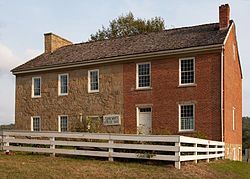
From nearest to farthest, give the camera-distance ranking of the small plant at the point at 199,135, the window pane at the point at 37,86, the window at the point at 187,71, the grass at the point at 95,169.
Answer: the grass at the point at 95,169, the small plant at the point at 199,135, the window at the point at 187,71, the window pane at the point at 37,86

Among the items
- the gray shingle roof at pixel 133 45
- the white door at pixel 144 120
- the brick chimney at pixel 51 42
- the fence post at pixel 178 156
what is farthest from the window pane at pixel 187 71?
the brick chimney at pixel 51 42

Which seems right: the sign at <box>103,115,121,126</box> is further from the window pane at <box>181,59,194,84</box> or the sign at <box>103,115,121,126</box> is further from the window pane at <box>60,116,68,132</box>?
the window pane at <box>181,59,194,84</box>

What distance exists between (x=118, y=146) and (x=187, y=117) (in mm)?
10818

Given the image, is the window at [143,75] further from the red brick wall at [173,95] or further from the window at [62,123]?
the window at [62,123]

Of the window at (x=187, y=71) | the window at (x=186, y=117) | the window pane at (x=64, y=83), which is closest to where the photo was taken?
the window at (x=186, y=117)

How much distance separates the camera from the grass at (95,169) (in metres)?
12.5

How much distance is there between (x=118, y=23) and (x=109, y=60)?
89.9 ft

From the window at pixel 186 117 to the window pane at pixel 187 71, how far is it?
5.17 ft

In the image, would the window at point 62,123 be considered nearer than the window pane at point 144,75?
No

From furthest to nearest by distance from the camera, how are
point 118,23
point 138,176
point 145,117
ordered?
point 118,23 → point 145,117 → point 138,176

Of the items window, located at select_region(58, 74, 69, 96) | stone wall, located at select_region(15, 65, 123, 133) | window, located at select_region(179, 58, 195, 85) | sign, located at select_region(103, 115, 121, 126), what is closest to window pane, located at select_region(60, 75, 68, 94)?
window, located at select_region(58, 74, 69, 96)

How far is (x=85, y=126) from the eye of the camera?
23.8m

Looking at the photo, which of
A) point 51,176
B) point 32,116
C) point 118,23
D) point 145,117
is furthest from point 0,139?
point 118,23

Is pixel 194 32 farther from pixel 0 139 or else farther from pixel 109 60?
pixel 0 139
